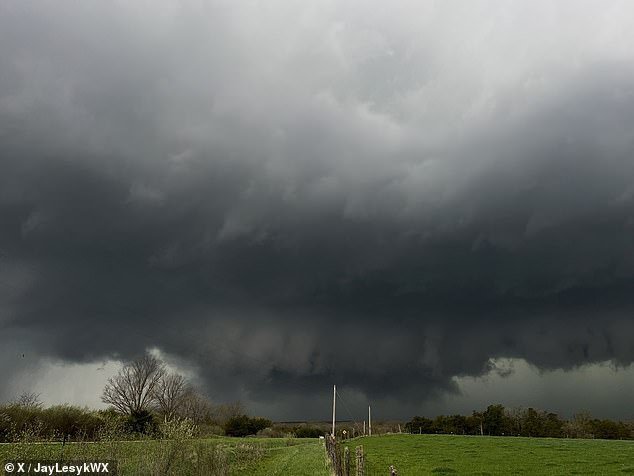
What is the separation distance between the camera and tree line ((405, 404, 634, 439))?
453 ft

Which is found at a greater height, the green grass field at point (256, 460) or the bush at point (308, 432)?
the green grass field at point (256, 460)

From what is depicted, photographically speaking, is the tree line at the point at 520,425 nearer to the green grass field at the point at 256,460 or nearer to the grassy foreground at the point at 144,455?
the green grass field at the point at 256,460

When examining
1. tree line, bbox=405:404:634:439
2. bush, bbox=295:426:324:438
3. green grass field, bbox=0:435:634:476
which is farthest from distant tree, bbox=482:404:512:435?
green grass field, bbox=0:435:634:476

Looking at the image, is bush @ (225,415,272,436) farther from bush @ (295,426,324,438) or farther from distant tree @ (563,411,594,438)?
distant tree @ (563,411,594,438)

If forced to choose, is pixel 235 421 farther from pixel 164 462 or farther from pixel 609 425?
pixel 164 462

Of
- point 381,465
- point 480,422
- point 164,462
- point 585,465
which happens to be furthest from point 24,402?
point 480,422

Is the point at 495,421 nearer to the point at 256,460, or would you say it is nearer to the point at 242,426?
the point at 242,426

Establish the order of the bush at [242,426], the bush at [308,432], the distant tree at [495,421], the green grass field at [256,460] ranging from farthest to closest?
1. the distant tree at [495,421]
2. the bush at [242,426]
3. the bush at [308,432]
4. the green grass field at [256,460]

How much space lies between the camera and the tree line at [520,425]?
13812cm

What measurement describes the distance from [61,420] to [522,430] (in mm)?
122547

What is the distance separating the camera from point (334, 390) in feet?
298

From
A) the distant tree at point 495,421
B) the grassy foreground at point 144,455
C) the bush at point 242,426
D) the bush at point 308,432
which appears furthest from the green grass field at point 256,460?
the distant tree at point 495,421

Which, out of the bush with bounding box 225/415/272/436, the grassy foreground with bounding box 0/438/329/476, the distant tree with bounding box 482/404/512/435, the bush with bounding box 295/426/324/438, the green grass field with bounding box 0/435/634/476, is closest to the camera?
the grassy foreground with bounding box 0/438/329/476

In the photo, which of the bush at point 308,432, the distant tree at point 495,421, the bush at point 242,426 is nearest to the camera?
the bush at point 308,432
